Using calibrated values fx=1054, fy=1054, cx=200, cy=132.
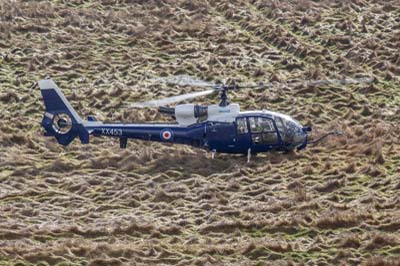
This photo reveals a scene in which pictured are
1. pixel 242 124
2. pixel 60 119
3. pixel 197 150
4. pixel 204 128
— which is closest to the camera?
pixel 242 124

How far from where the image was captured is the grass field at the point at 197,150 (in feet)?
73.5

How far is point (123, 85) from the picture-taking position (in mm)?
34250

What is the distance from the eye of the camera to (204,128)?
2750cm

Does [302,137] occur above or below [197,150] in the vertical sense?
above

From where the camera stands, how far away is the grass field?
22.4 metres

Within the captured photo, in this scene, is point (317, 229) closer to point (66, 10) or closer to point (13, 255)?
point (13, 255)

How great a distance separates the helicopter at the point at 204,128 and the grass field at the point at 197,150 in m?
0.49

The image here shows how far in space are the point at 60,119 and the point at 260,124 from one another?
534 centimetres

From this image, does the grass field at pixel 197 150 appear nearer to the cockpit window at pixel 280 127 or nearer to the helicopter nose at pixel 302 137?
the helicopter nose at pixel 302 137

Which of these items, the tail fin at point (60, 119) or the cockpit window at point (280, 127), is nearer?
the cockpit window at point (280, 127)

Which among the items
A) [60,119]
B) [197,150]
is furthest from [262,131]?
[60,119]

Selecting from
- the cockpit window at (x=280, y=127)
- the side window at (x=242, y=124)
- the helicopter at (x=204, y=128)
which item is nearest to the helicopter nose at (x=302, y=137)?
the helicopter at (x=204, y=128)

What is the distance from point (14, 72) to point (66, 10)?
6489 millimetres

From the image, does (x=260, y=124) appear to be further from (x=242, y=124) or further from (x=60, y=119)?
(x=60, y=119)
